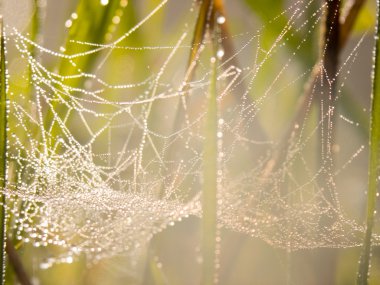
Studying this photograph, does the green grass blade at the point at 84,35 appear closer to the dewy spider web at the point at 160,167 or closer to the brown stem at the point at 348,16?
the dewy spider web at the point at 160,167

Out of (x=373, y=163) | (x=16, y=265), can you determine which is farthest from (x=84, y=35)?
(x=373, y=163)

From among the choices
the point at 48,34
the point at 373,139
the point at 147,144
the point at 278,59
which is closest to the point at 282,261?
the point at 147,144

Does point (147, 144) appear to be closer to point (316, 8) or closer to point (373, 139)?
point (316, 8)

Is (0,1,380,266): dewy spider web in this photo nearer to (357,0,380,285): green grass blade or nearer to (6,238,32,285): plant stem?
(6,238,32,285): plant stem

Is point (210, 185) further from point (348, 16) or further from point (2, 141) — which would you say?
point (348, 16)

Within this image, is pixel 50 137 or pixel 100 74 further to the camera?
pixel 100 74

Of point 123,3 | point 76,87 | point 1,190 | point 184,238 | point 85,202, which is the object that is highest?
point 123,3
